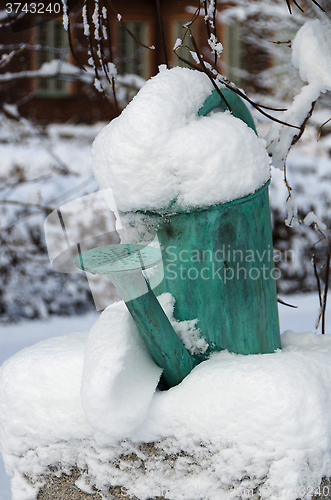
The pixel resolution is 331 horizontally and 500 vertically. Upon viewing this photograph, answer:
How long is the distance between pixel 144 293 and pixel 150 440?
0.27m

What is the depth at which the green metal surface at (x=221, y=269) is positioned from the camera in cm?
90

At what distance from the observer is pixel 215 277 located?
3.04ft

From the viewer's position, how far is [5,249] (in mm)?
3105

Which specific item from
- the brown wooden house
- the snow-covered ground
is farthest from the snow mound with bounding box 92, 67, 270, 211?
the brown wooden house

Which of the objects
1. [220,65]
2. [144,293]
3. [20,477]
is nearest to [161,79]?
[144,293]

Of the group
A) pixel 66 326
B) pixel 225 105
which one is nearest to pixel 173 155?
pixel 225 105

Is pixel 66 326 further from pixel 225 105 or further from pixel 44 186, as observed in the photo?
pixel 225 105

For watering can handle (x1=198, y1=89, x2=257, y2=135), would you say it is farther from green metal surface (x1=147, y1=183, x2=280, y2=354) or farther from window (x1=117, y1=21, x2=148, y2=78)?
window (x1=117, y1=21, x2=148, y2=78)

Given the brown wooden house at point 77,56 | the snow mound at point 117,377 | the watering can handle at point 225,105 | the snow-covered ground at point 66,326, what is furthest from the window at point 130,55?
the snow mound at point 117,377

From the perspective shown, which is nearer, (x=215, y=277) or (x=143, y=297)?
(x=143, y=297)

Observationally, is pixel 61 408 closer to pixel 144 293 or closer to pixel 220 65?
pixel 144 293

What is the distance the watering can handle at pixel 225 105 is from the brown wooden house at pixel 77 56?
79.2 inches

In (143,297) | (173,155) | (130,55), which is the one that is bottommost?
(143,297)

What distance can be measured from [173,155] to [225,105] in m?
0.21
